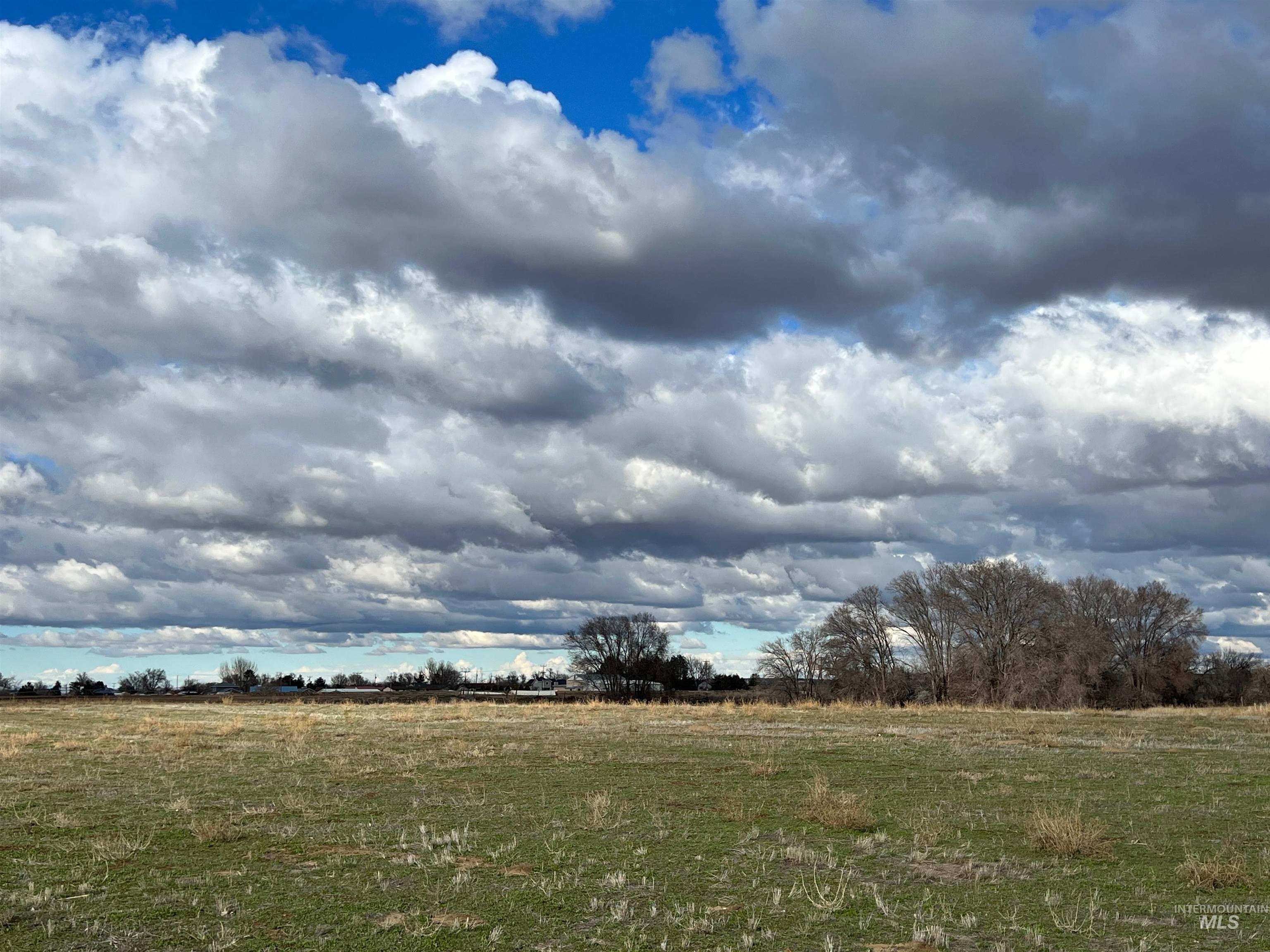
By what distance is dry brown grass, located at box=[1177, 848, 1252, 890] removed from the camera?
10727 millimetres

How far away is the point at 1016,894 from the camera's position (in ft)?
34.1

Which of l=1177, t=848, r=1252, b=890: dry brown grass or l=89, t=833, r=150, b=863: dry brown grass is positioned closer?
l=1177, t=848, r=1252, b=890: dry brown grass

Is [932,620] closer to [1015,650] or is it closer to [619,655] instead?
[1015,650]

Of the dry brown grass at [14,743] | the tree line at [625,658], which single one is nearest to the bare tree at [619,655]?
the tree line at [625,658]

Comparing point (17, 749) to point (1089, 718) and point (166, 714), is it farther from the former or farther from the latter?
point (1089, 718)

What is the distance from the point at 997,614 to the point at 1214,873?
231 feet

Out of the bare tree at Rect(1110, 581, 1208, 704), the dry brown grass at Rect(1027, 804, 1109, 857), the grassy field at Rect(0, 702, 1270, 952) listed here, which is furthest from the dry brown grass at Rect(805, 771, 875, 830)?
the bare tree at Rect(1110, 581, 1208, 704)

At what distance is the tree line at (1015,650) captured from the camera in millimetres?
70688

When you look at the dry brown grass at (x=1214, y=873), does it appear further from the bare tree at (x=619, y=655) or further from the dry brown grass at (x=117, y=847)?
the bare tree at (x=619, y=655)

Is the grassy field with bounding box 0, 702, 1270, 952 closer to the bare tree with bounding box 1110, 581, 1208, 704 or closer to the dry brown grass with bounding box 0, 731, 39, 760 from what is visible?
the dry brown grass with bounding box 0, 731, 39, 760

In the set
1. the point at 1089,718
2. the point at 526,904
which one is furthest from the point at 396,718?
the point at 526,904

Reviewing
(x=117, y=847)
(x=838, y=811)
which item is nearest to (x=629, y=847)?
(x=838, y=811)

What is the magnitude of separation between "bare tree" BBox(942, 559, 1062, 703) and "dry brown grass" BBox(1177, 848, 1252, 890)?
62.2 metres

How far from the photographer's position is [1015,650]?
7306 centimetres
